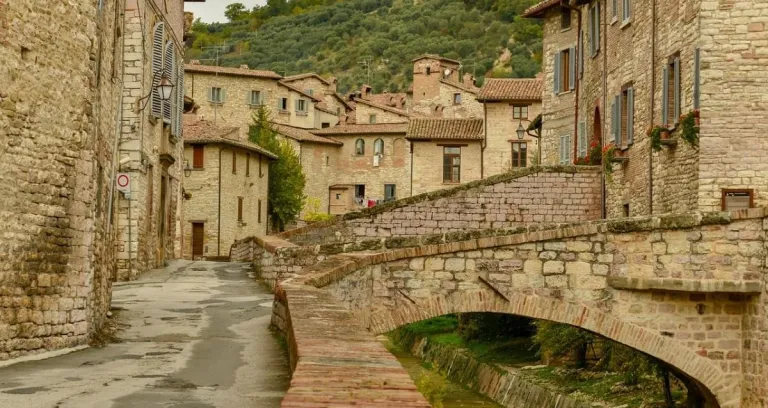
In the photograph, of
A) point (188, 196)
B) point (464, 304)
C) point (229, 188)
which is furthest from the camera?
point (229, 188)

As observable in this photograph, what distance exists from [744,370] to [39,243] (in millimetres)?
9929

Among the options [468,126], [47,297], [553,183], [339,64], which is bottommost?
[47,297]

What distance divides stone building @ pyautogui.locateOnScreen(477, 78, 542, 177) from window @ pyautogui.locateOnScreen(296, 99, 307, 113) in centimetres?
2273

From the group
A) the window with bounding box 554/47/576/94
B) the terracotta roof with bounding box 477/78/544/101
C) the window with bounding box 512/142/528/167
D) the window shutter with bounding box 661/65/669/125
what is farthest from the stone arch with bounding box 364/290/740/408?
the window with bounding box 512/142/528/167

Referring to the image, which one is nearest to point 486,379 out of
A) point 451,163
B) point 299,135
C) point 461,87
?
point 451,163

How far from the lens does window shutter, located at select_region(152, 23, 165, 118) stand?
101ft

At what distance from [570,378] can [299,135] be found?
52.5m

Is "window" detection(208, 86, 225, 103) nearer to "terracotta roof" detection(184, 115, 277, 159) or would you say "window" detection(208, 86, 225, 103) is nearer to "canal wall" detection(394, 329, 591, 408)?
"terracotta roof" detection(184, 115, 277, 159)

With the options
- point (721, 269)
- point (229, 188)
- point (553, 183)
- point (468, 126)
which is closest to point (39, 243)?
point (721, 269)

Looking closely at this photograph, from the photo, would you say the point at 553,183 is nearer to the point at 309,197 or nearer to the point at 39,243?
the point at 39,243

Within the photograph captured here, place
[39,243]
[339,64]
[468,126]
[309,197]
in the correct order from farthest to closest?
[339,64] → [309,197] → [468,126] → [39,243]

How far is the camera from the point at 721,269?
1714cm

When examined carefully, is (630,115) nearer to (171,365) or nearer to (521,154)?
(171,365)

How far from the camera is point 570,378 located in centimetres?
2212
